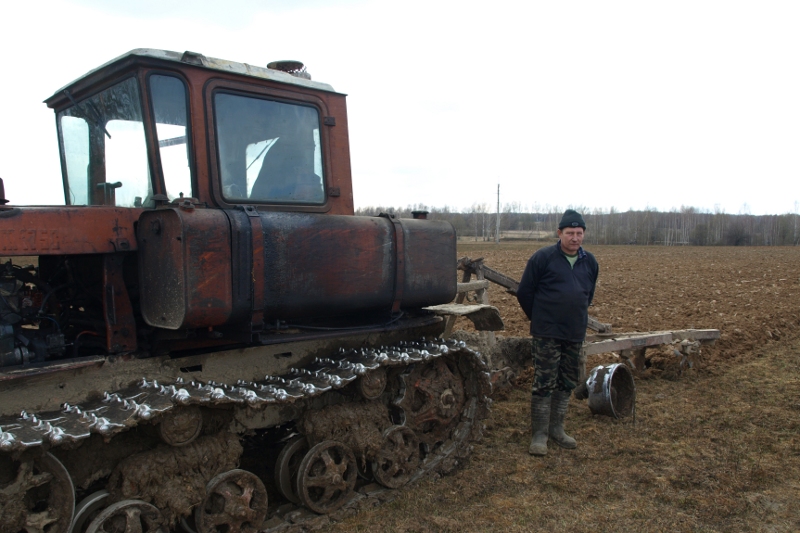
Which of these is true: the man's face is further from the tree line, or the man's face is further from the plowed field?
the tree line

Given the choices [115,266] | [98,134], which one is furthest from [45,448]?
[98,134]

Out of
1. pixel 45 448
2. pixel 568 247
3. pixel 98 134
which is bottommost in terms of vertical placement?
pixel 45 448

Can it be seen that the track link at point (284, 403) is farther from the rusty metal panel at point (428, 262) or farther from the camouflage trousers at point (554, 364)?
the camouflage trousers at point (554, 364)

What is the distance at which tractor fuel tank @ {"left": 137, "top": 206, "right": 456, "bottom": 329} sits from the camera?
3.56m

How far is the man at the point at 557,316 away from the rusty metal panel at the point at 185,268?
9.76 ft

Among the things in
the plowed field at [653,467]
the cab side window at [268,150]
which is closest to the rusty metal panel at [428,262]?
the cab side window at [268,150]

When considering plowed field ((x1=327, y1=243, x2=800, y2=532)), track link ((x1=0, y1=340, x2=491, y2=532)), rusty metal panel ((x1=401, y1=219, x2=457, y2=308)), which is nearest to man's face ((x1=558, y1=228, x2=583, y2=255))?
rusty metal panel ((x1=401, y1=219, x2=457, y2=308))

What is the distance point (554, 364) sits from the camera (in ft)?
18.6

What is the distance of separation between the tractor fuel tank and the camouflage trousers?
1276mm

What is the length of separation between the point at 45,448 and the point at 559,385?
4.23 metres

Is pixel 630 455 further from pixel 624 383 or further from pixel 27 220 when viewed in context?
pixel 27 220

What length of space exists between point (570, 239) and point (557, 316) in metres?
0.68

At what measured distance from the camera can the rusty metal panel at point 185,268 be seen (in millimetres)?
3514

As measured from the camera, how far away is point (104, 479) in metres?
3.72
